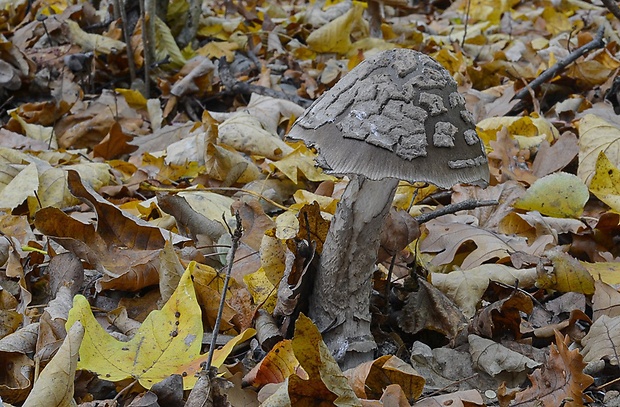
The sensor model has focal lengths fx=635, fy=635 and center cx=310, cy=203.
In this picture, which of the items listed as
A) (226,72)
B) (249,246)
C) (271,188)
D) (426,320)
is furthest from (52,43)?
(426,320)

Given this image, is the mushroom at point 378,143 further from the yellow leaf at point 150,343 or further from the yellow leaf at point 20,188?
the yellow leaf at point 20,188

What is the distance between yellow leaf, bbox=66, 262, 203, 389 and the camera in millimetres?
1771

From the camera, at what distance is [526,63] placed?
16.9 ft

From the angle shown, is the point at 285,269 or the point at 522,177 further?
the point at 522,177

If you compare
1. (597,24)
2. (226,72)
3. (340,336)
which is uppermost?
(340,336)

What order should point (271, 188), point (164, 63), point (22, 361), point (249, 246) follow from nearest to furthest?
point (22, 361), point (249, 246), point (271, 188), point (164, 63)

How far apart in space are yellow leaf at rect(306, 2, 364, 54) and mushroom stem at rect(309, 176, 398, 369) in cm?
364

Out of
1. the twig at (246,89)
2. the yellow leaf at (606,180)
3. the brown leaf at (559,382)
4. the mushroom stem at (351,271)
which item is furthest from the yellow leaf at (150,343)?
the twig at (246,89)

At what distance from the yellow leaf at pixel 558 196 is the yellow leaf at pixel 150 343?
5.52 ft

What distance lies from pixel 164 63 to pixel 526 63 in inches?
113

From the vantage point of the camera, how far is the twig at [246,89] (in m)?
4.45

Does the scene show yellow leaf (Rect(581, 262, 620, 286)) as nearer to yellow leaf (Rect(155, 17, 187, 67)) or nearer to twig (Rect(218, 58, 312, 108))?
twig (Rect(218, 58, 312, 108))

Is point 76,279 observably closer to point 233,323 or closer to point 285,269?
point 233,323

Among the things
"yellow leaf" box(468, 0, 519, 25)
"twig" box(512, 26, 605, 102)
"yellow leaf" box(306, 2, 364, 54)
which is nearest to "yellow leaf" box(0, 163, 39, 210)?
"twig" box(512, 26, 605, 102)
